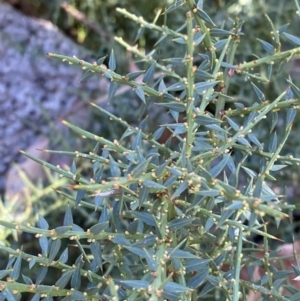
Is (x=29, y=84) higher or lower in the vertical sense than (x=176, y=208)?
lower

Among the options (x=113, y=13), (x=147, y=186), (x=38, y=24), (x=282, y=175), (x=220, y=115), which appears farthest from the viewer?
(x=38, y=24)

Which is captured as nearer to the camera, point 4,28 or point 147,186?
point 147,186

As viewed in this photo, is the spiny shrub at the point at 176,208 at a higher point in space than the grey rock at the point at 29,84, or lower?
higher

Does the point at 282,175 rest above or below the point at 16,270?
below

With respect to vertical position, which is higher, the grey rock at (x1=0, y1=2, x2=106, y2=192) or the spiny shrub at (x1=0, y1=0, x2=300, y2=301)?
the spiny shrub at (x1=0, y1=0, x2=300, y2=301)

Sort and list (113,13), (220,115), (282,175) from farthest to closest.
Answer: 1. (113,13)
2. (282,175)
3. (220,115)

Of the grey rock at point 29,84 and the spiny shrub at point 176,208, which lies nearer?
the spiny shrub at point 176,208

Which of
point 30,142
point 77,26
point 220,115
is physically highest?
point 220,115

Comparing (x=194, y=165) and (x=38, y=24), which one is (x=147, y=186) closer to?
(x=194, y=165)

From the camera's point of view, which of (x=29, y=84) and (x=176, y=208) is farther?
(x=29, y=84)

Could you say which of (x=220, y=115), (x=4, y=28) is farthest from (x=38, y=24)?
(x=220, y=115)

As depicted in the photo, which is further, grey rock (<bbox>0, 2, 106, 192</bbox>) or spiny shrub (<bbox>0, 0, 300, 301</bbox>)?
grey rock (<bbox>0, 2, 106, 192</bbox>)
